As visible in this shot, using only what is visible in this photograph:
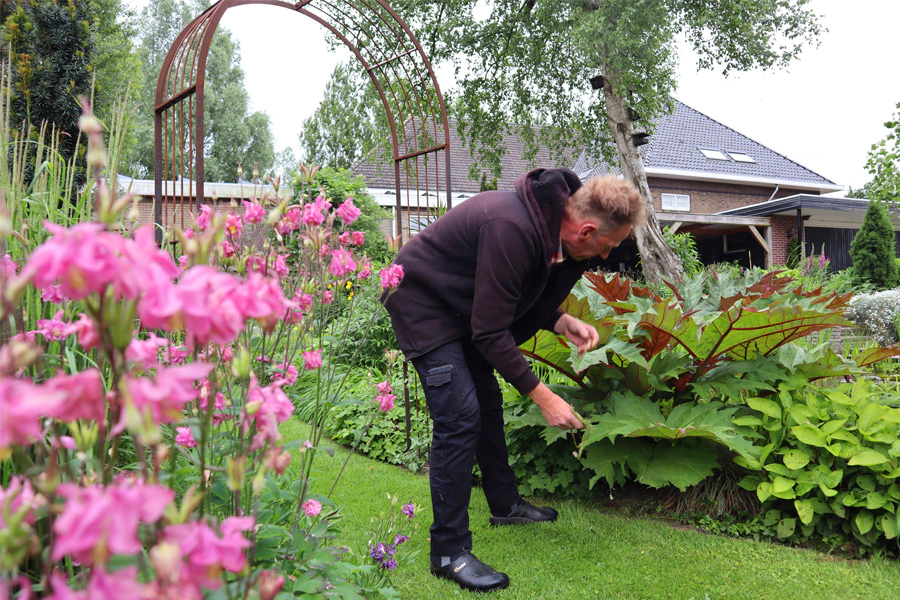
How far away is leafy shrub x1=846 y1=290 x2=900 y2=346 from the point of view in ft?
25.0

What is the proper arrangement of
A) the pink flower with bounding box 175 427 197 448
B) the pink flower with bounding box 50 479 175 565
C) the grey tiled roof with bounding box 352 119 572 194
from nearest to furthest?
the pink flower with bounding box 50 479 175 565
the pink flower with bounding box 175 427 197 448
the grey tiled roof with bounding box 352 119 572 194

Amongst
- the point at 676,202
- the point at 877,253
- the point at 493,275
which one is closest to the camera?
the point at 493,275

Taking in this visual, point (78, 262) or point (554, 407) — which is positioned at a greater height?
point (78, 262)

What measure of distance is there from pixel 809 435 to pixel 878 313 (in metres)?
7.00

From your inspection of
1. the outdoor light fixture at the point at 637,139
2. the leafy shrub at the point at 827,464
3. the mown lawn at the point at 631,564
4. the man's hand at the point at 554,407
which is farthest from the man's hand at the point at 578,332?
the outdoor light fixture at the point at 637,139

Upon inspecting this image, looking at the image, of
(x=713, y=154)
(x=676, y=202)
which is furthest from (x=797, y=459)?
(x=713, y=154)

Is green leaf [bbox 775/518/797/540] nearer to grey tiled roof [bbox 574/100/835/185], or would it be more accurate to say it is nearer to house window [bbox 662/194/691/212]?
grey tiled roof [bbox 574/100/835/185]

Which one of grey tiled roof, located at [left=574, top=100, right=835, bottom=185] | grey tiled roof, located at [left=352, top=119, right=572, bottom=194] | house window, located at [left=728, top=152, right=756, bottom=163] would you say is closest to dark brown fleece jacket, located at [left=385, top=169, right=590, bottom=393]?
grey tiled roof, located at [left=352, top=119, right=572, bottom=194]

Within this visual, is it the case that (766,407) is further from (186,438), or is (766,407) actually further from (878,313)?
(878,313)

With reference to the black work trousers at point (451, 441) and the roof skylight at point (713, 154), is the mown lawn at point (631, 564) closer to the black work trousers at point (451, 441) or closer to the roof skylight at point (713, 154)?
the black work trousers at point (451, 441)

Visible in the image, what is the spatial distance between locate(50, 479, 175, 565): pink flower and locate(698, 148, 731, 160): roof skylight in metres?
24.5

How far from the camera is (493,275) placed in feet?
7.39

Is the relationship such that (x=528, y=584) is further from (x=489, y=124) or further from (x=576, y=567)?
(x=489, y=124)

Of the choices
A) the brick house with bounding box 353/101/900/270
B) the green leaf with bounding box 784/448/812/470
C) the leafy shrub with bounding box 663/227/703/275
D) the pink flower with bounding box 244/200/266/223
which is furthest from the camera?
the brick house with bounding box 353/101/900/270
